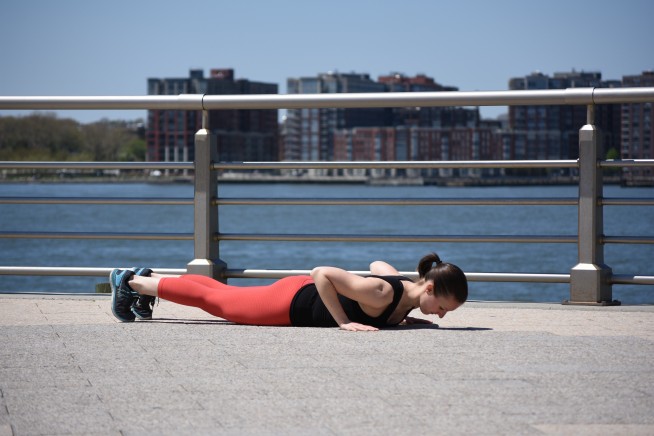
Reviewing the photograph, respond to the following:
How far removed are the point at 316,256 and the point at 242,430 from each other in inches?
2313

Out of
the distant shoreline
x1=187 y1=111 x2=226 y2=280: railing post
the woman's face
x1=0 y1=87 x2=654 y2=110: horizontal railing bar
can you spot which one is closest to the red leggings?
the woman's face

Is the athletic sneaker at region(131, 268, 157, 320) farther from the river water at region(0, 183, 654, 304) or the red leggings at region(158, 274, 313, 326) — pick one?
the river water at region(0, 183, 654, 304)

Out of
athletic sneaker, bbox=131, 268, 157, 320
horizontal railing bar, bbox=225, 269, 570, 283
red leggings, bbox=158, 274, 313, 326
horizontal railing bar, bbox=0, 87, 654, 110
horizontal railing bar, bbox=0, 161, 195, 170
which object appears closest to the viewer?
red leggings, bbox=158, 274, 313, 326

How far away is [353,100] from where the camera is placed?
723cm

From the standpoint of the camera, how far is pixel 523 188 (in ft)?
483

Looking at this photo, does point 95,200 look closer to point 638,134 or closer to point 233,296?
point 233,296

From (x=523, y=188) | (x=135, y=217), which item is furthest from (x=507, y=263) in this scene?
(x=523, y=188)

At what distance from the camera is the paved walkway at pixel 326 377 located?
3703 millimetres

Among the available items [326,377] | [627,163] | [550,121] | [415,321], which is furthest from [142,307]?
[550,121]

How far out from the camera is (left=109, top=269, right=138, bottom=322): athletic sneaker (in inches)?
247

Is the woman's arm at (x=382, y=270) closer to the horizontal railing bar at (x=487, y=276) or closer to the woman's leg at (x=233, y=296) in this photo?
the horizontal railing bar at (x=487, y=276)

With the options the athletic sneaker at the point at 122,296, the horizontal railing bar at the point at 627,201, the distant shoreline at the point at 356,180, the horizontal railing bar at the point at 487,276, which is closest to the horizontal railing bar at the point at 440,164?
the horizontal railing bar at the point at 627,201

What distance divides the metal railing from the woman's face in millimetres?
866

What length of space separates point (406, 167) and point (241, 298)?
148 centimetres
